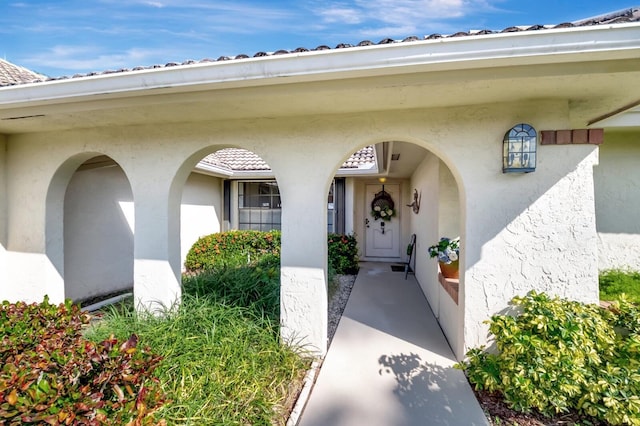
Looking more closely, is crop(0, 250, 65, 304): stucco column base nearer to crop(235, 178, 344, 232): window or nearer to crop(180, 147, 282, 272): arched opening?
crop(180, 147, 282, 272): arched opening

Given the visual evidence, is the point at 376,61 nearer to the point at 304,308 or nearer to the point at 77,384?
the point at 304,308

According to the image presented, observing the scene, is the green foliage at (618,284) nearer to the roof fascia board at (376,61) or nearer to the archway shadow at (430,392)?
the archway shadow at (430,392)

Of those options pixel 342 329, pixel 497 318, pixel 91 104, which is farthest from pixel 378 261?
pixel 91 104

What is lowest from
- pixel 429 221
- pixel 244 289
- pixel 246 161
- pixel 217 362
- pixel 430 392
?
pixel 430 392

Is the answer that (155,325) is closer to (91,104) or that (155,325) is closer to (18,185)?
(91,104)

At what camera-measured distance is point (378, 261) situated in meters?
10.4

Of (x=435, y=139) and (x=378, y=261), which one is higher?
(x=435, y=139)

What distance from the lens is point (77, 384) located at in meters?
1.58

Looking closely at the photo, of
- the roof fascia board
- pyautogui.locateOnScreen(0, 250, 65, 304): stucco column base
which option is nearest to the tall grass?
pyautogui.locateOnScreen(0, 250, 65, 304): stucco column base

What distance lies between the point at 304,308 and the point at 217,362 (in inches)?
47.5

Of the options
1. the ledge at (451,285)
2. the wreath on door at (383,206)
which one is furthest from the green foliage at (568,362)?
the wreath on door at (383,206)

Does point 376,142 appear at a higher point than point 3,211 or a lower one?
higher

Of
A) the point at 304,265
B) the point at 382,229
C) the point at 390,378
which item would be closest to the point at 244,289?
the point at 304,265

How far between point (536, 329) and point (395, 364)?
1.66 metres
